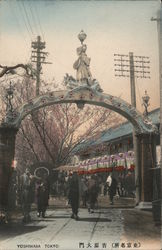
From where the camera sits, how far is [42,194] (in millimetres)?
11992

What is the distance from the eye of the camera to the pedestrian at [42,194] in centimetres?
1168

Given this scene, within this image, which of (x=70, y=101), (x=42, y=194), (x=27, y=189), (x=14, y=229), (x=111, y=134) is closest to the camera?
(x=14, y=229)

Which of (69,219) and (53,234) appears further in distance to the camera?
(69,219)

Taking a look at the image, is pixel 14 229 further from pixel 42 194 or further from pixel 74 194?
pixel 74 194

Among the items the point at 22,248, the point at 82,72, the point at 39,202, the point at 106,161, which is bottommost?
the point at 22,248

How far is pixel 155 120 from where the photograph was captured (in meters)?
15.2

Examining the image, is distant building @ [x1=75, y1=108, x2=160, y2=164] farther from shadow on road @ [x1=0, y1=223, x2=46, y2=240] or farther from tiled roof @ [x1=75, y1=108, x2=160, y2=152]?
shadow on road @ [x1=0, y1=223, x2=46, y2=240]

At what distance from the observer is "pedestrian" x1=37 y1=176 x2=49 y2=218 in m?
11.7

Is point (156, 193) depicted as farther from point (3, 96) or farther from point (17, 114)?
point (3, 96)

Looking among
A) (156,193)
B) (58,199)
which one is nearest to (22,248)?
(156,193)

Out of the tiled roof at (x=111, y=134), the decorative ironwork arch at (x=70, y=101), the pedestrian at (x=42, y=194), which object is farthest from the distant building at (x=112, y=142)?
the pedestrian at (x=42, y=194)

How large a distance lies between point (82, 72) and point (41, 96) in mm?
1685

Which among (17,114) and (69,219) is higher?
(17,114)

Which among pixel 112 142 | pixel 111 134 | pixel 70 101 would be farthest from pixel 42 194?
pixel 112 142
